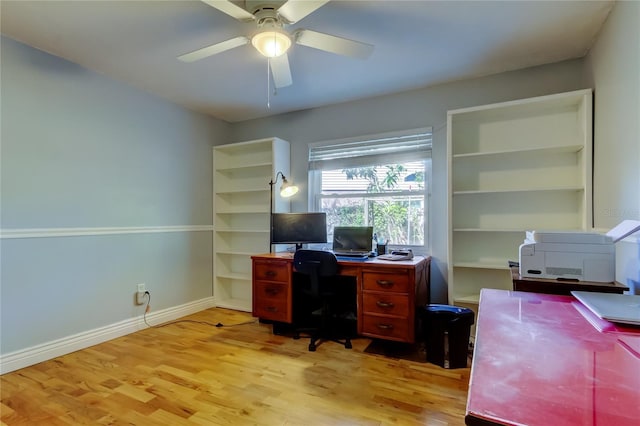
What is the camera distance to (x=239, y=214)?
414 centimetres

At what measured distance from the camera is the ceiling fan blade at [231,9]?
5.07ft

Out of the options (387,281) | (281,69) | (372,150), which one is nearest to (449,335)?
(387,281)

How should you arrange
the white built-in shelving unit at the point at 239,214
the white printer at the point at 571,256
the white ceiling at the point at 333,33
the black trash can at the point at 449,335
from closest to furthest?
the white printer at the point at 571,256
the white ceiling at the point at 333,33
the black trash can at the point at 449,335
the white built-in shelving unit at the point at 239,214

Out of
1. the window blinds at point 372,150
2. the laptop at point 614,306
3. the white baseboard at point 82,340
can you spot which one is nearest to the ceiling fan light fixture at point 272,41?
the window blinds at point 372,150

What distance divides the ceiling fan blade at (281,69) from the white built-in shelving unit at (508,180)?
143 centimetres

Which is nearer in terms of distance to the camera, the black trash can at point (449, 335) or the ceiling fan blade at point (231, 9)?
the ceiling fan blade at point (231, 9)

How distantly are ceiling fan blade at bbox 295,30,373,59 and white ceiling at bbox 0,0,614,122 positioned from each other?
21 cm

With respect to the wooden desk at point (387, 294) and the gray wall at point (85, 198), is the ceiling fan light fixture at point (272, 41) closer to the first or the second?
the wooden desk at point (387, 294)

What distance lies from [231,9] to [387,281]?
2.10 meters

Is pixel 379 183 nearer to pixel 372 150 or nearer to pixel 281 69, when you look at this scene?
pixel 372 150

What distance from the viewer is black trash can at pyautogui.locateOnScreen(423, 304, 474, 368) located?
2.30 meters

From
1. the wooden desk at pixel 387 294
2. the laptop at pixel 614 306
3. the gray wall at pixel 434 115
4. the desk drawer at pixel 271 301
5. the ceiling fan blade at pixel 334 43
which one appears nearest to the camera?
the laptop at pixel 614 306

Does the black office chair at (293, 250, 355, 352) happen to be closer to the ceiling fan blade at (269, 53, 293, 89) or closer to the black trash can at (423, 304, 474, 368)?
the black trash can at (423, 304, 474, 368)

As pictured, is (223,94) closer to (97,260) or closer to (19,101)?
(19,101)
